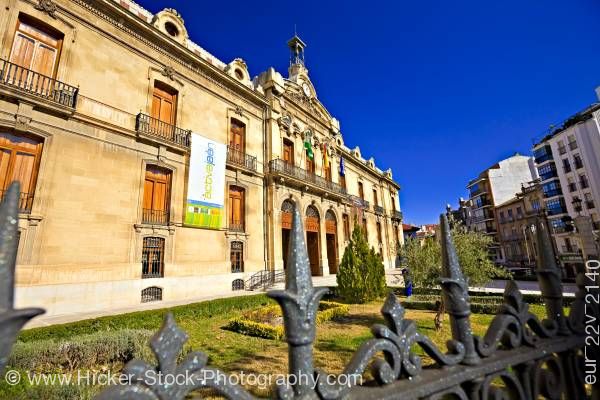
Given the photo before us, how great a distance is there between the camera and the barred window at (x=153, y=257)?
1233 cm

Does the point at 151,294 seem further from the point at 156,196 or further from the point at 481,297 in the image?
the point at 481,297

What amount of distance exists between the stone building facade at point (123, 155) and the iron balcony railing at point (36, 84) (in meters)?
0.05

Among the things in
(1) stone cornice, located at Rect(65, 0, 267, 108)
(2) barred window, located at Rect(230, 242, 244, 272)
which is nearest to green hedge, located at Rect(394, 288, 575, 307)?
(2) barred window, located at Rect(230, 242, 244, 272)

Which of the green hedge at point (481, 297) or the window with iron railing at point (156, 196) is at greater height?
the window with iron railing at point (156, 196)

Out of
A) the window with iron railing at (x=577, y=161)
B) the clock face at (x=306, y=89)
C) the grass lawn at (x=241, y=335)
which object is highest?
the clock face at (x=306, y=89)

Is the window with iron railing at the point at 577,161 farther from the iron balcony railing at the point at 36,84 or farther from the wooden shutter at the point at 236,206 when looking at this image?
the iron balcony railing at the point at 36,84

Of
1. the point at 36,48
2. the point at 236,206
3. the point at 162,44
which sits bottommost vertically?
the point at 236,206

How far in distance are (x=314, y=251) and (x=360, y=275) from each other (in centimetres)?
924

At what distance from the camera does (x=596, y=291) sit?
74.2 inches

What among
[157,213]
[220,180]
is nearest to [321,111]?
[220,180]

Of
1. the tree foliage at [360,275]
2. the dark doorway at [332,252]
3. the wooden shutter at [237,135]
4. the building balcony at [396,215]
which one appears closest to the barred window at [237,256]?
the tree foliage at [360,275]

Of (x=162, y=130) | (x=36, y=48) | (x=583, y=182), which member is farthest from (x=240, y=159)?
(x=583, y=182)

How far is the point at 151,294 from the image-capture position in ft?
40.1

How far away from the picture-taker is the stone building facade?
9.70 meters
